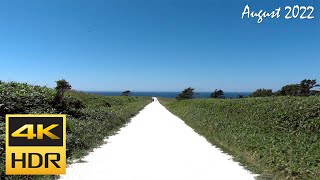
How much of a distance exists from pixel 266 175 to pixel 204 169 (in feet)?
5.69

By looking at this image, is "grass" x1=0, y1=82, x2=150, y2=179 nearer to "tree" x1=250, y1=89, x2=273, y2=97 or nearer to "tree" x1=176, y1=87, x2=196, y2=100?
"tree" x1=250, y1=89, x2=273, y2=97

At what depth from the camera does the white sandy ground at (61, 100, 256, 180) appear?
10.6m

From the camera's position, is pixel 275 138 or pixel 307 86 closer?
pixel 275 138

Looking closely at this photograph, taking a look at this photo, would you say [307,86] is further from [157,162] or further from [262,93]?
[157,162]

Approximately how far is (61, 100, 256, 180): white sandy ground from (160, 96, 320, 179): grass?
73 centimetres

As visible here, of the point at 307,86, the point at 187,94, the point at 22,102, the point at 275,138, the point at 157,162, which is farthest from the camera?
the point at 187,94

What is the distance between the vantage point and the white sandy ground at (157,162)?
418 inches

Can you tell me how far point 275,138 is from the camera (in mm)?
15812

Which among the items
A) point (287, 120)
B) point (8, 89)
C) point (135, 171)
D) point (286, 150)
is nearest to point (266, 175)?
point (286, 150)

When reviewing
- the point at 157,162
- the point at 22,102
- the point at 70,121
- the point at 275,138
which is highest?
A: the point at 22,102

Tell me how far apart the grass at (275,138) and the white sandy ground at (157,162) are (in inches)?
28.6

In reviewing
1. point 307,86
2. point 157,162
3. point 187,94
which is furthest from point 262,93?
point 157,162

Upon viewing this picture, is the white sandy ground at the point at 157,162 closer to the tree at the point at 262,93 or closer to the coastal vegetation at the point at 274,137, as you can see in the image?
the coastal vegetation at the point at 274,137

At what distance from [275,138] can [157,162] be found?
5721mm
